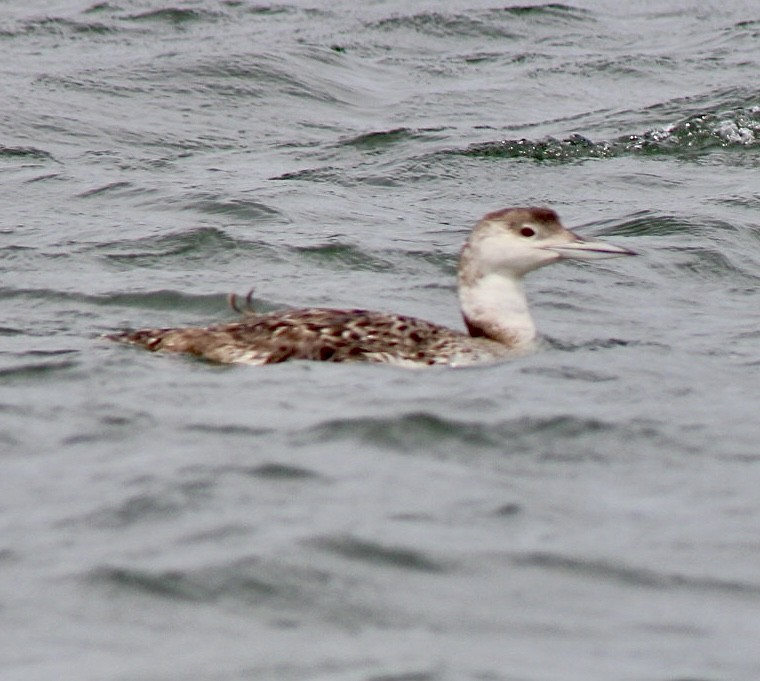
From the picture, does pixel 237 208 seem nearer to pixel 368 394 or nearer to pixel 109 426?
pixel 368 394

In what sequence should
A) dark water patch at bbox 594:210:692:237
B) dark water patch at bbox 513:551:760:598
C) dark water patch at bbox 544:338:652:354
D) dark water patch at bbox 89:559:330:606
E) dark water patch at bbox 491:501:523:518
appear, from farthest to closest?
dark water patch at bbox 594:210:692:237 < dark water patch at bbox 544:338:652:354 < dark water patch at bbox 491:501:523:518 < dark water patch at bbox 513:551:760:598 < dark water patch at bbox 89:559:330:606

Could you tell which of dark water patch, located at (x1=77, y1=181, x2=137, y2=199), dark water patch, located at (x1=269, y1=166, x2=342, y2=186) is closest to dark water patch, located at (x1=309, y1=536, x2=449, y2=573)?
dark water patch, located at (x1=77, y1=181, x2=137, y2=199)

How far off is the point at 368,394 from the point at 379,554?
6.70ft

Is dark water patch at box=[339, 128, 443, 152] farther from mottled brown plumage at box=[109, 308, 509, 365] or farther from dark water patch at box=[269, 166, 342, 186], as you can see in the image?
mottled brown plumage at box=[109, 308, 509, 365]

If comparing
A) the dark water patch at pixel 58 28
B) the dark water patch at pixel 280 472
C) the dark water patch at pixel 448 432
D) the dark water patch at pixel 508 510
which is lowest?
the dark water patch at pixel 58 28

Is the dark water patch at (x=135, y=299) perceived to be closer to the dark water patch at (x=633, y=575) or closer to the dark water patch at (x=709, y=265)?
the dark water patch at (x=709, y=265)

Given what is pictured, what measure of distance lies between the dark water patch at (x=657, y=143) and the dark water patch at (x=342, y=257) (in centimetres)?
340

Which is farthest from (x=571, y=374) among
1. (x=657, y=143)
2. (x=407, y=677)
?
(x=657, y=143)

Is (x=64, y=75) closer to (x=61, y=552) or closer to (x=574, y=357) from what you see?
(x=574, y=357)

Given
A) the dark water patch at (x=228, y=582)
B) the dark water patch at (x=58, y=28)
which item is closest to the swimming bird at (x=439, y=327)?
the dark water patch at (x=228, y=582)

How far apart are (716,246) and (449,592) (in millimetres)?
7113

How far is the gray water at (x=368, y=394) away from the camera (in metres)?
5.61

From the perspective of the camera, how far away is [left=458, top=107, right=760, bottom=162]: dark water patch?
15.3 m

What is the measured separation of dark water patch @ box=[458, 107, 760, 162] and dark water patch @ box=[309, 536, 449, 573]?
367 inches
